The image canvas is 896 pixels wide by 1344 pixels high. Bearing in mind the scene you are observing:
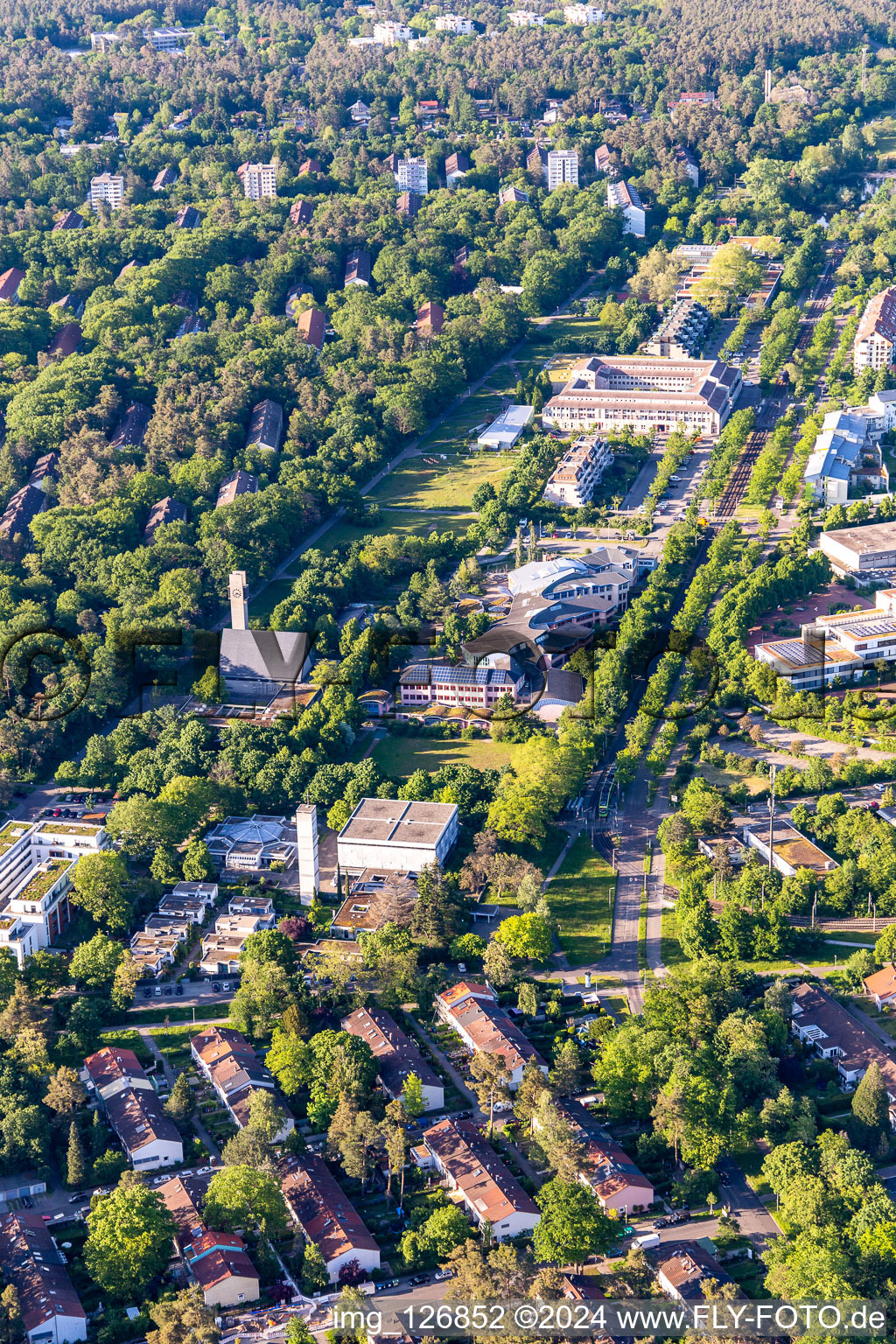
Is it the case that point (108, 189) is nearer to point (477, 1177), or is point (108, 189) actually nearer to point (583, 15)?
point (583, 15)

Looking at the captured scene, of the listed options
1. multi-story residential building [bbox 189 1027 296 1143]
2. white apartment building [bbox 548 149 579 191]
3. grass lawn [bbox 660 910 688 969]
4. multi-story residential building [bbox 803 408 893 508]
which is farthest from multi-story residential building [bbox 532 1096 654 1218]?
white apartment building [bbox 548 149 579 191]

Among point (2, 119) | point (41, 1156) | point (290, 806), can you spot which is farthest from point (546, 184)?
point (41, 1156)

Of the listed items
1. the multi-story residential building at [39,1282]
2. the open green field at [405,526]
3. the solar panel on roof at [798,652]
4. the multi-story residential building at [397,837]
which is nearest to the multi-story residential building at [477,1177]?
the multi-story residential building at [39,1282]

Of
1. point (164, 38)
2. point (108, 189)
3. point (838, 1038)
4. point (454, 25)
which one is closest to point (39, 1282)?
point (838, 1038)

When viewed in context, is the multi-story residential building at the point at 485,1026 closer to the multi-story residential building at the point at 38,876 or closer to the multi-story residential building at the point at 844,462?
the multi-story residential building at the point at 38,876

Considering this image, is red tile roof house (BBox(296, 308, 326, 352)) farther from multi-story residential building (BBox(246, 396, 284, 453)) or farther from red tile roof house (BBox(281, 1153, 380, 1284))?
red tile roof house (BBox(281, 1153, 380, 1284))

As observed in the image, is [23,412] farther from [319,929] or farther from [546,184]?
[546,184]
